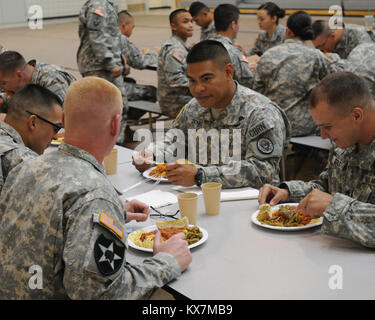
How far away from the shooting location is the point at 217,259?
2.05m

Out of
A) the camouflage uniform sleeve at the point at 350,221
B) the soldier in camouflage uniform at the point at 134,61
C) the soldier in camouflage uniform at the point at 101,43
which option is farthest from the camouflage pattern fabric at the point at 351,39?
the camouflage uniform sleeve at the point at 350,221

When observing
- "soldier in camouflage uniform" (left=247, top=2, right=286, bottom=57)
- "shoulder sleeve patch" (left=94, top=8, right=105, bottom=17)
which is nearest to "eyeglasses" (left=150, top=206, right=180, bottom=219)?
"shoulder sleeve patch" (left=94, top=8, right=105, bottom=17)

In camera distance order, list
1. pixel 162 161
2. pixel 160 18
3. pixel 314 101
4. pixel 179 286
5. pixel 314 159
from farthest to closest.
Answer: pixel 160 18
pixel 314 159
pixel 162 161
pixel 314 101
pixel 179 286

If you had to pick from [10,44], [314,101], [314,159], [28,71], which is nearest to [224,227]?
[314,101]

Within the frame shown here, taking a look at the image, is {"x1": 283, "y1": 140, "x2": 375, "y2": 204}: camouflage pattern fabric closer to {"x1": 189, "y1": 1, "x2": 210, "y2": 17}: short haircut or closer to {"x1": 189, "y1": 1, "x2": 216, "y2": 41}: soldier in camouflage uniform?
{"x1": 189, "y1": 1, "x2": 216, "y2": 41}: soldier in camouflage uniform

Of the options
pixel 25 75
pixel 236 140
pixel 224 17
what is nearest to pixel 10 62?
pixel 25 75

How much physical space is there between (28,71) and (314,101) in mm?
2945

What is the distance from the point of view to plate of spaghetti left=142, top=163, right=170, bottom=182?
3.01 metres

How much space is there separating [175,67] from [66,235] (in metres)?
4.60

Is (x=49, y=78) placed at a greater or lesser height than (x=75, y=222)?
greater

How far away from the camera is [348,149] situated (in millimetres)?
2400

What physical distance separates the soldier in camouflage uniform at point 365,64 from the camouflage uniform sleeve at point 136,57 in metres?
3.48

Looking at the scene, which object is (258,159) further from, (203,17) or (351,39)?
(203,17)

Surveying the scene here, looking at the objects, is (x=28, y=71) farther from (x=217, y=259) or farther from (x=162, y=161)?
(x=217, y=259)
